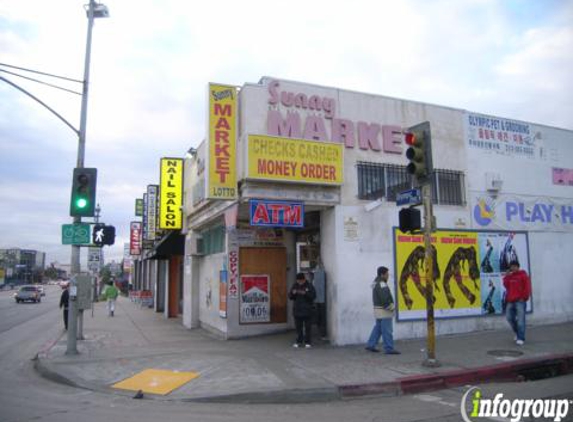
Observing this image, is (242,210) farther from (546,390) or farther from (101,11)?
(546,390)

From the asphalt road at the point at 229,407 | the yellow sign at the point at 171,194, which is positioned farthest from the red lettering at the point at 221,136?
the yellow sign at the point at 171,194

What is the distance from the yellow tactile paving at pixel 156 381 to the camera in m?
8.24

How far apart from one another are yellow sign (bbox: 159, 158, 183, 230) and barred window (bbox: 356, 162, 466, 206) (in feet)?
28.4

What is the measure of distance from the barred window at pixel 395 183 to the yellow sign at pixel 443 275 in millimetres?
1023

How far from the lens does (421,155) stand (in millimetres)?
9727

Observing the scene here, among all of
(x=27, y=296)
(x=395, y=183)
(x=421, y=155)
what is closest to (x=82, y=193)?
(x=421, y=155)

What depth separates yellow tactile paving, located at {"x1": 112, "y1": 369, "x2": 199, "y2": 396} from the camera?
8.24m

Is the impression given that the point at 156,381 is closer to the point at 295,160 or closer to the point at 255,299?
the point at 255,299

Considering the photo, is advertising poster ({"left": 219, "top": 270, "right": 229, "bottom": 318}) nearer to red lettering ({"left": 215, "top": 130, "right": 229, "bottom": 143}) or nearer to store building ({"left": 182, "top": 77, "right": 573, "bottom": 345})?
store building ({"left": 182, "top": 77, "right": 573, "bottom": 345})

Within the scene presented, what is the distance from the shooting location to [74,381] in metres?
8.84

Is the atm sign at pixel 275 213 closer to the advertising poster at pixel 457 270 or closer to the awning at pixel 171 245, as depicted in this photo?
the advertising poster at pixel 457 270

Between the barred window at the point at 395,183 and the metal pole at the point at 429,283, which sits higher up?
the barred window at the point at 395,183

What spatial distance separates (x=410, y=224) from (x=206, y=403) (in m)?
5.04

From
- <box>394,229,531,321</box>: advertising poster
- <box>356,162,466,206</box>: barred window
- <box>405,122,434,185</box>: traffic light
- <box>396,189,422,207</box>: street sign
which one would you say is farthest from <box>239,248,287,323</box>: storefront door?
<box>405,122,434,185</box>: traffic light
